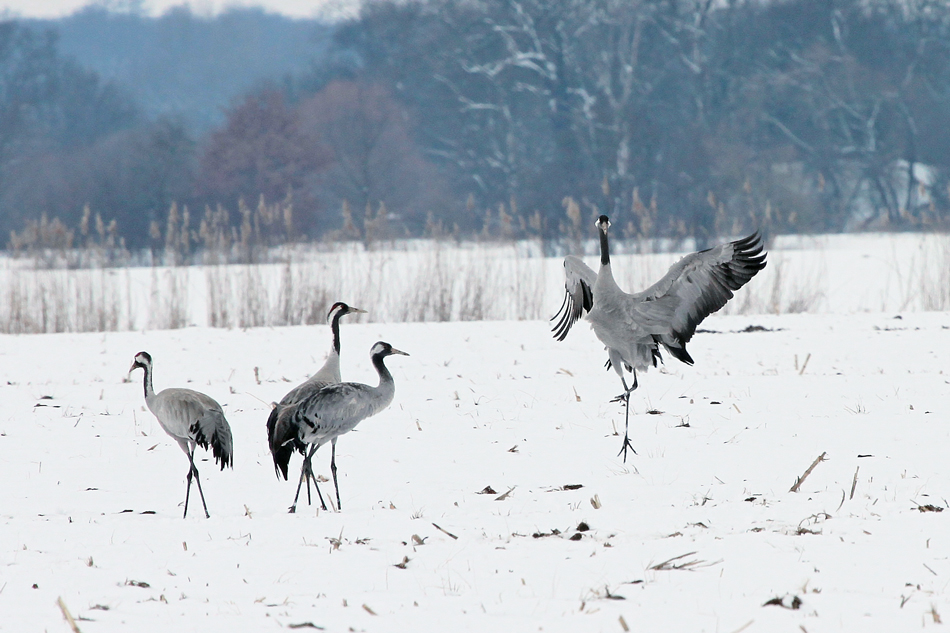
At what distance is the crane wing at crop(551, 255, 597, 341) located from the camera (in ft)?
24.7

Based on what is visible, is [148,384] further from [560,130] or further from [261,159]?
[560,130]

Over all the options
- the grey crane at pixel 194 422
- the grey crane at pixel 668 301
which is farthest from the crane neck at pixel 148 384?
the grey crane at pixel 668 301

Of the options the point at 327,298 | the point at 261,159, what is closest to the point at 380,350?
the point at 327,298

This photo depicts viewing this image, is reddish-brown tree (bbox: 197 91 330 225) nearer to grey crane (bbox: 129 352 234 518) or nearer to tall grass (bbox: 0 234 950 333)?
tall grass (bbox: 0 234 950 333)

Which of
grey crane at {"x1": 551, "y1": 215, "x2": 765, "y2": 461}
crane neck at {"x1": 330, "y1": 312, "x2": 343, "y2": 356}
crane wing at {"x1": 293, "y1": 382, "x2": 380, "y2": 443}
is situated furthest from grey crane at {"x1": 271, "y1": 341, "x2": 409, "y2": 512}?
grey crane at {"x1": 551, "y1": 215, "x2": 765, "y2": 461}

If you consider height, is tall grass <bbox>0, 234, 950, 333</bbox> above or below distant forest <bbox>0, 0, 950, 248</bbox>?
below

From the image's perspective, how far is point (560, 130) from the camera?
148 ft

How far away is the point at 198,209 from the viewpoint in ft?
132

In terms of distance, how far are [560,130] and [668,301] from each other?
3906cm

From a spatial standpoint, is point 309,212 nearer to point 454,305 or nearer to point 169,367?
point 454,305

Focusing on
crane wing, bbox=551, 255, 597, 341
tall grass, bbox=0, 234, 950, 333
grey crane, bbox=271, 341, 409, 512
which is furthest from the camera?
tall grass, bbox=0, 234, 950, 333

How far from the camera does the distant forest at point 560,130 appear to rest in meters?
39.3

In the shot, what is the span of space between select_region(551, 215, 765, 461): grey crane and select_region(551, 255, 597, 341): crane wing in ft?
1.56

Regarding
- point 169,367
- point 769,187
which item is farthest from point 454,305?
point 769,187
